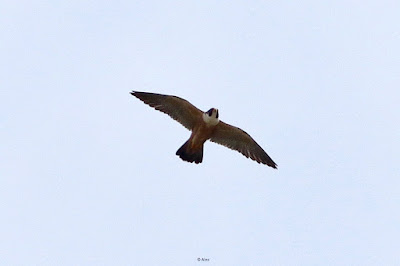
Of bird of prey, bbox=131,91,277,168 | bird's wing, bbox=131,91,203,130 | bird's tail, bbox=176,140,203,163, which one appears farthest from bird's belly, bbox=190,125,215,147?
bird's wing, bbox=131,91,203,130

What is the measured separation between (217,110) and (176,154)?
1.77 metres

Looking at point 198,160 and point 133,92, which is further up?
point 133,92

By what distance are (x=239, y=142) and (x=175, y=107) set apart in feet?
7.88

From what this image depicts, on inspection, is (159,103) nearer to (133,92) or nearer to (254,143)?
(133,92)

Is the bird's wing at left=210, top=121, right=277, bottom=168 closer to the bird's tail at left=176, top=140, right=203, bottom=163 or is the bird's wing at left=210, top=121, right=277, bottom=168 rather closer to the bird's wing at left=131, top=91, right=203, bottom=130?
the bird's wing at left=131, top=91, right=203, bottom=130

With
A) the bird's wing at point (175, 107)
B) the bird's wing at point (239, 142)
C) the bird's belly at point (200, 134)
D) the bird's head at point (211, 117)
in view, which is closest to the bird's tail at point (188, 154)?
the bird's belly at point (200, 134)

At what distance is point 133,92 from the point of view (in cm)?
3256

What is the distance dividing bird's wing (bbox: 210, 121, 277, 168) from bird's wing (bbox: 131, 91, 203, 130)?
0.82 m

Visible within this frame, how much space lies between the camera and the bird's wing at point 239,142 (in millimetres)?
32562

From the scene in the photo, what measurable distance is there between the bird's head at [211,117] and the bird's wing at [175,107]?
0.24 metres

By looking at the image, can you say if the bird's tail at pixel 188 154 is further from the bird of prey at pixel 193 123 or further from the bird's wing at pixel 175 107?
the bird's wing at pixel 175 107

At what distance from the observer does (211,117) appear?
104ft

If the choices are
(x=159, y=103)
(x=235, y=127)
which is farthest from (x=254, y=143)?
(x=159, y=103)

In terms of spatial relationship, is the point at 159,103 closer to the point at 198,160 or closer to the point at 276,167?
the point at 198,160
